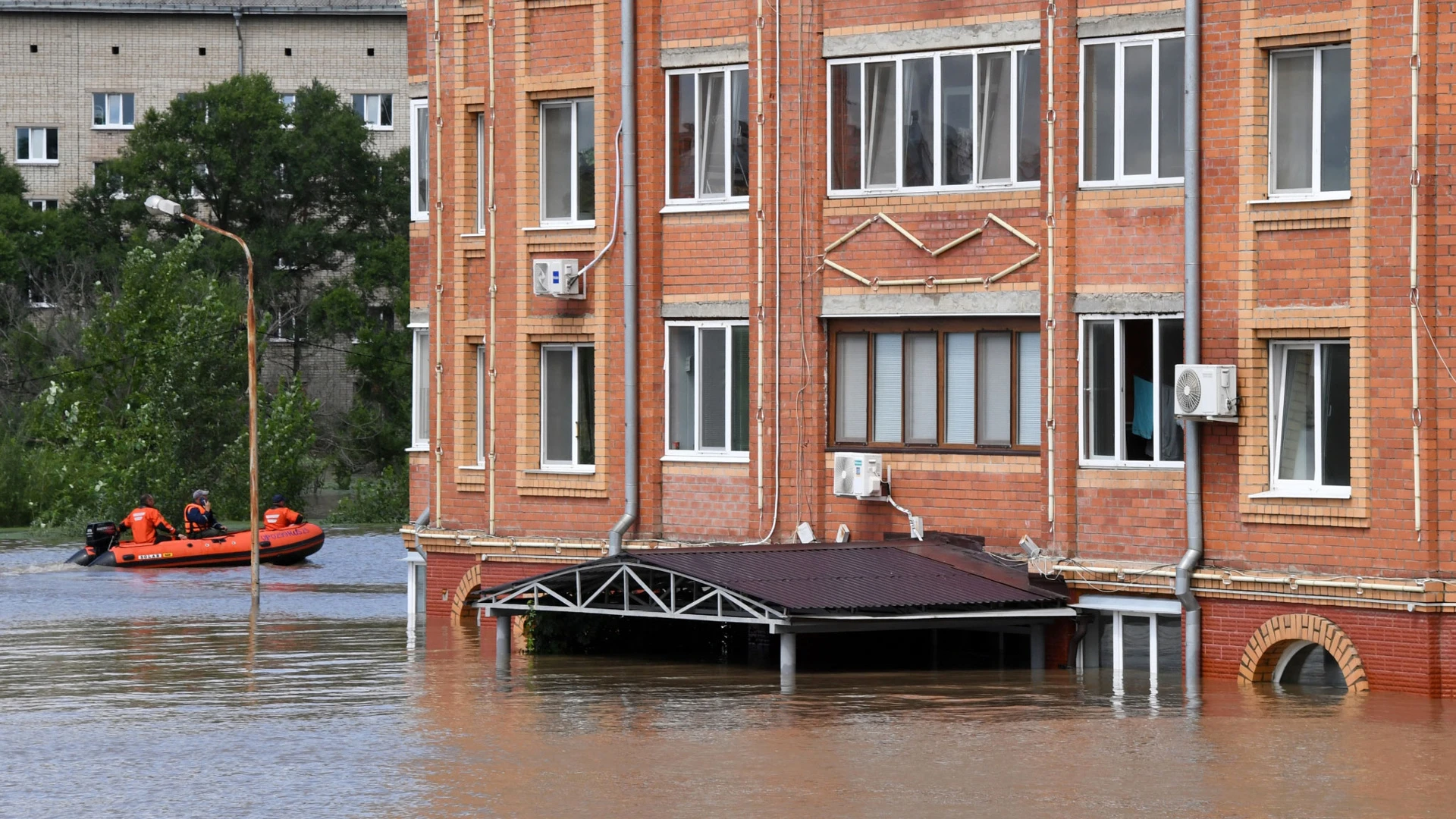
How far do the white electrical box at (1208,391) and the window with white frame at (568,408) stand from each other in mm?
7808

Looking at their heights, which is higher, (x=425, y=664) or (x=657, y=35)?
(x=657, y=35)

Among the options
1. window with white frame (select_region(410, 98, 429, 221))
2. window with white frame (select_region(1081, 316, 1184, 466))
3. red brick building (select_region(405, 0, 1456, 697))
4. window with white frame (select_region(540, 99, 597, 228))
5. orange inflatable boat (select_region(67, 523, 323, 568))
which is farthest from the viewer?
orange inflatable boat (select_region(67, 523, 323, 568))

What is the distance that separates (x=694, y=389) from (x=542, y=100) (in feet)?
13.7

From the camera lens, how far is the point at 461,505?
30078 mm

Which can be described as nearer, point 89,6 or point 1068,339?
point 1068,339

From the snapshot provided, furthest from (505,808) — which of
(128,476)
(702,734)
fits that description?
(128,476)

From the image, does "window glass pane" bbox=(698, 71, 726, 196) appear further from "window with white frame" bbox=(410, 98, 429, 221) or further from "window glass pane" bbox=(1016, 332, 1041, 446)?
"window with white frame" bbox=(410, 98, 429, 221)

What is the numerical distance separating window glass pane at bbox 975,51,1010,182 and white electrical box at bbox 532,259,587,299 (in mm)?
5369

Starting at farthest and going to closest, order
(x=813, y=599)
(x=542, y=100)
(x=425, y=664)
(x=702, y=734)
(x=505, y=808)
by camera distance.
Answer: (x=542, y=100)
(x=425, y=664)
(x=813, y=599)
(x=702, y=734)
(x=505, y=808)

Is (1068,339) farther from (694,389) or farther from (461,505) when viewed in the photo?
(461,505)

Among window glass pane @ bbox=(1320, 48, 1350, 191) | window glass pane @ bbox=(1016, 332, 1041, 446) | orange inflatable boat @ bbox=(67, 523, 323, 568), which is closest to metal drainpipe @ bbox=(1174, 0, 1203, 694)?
window glass pane @ bbox=(1320, 48, 1350, 191)

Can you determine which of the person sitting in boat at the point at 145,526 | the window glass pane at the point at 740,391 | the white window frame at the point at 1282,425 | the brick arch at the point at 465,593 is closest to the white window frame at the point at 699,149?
the window glass pane at the point at 740,391

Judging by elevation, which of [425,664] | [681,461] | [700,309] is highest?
[700,309]

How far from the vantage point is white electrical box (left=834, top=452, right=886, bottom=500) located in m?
25.6
